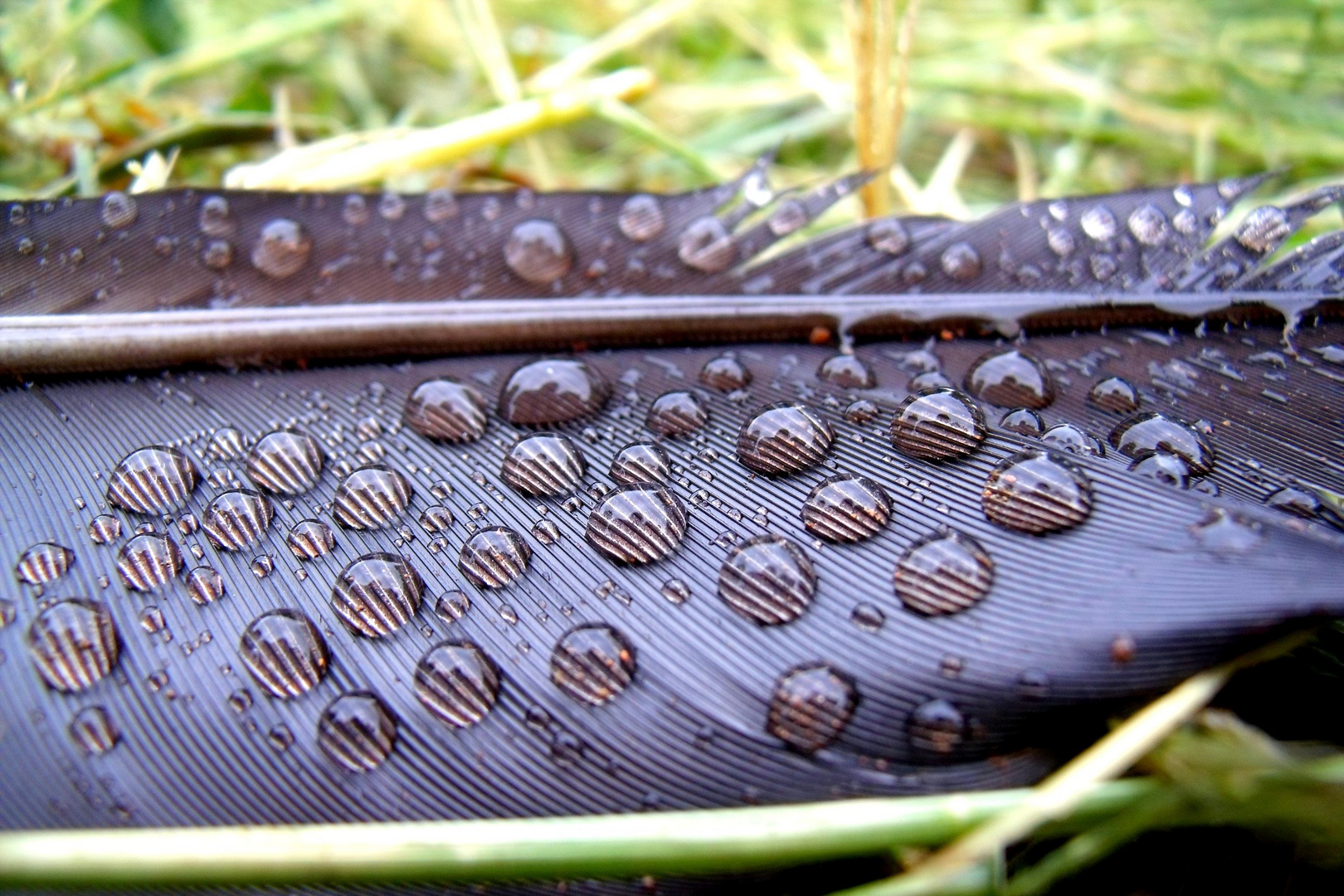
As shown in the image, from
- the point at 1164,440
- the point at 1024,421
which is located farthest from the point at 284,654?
the point at 1164,440

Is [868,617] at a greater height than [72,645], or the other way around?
[868,617]

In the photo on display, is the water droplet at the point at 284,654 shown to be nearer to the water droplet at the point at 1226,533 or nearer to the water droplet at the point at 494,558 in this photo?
the water droplet at the point at 494,558

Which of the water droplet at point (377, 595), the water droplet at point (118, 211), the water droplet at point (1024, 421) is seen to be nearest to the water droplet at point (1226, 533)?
the water droplet at point (1024, 421)

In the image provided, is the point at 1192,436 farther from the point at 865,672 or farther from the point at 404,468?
the point at 404,468

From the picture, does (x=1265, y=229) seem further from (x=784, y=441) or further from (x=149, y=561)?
(x=149, y=561)

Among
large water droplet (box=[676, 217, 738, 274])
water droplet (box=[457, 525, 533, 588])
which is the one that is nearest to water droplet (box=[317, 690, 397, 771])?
water droplet (box=[457, 525, 533, 588])

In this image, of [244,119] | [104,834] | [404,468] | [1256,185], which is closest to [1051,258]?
[1256,185]
